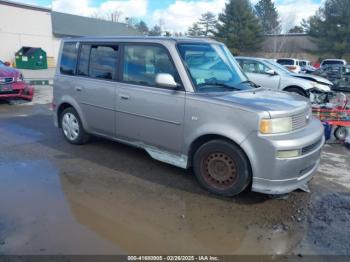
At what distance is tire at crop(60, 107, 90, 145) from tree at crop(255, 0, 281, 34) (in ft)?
199

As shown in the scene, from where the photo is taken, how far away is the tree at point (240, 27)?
157ft

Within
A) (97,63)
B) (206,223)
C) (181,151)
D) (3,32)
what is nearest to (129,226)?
(206,223)

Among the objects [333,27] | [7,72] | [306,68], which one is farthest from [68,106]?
[333,27]

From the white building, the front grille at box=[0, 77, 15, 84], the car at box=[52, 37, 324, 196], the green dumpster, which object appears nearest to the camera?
the car at box=[52, 37, 324, 196]

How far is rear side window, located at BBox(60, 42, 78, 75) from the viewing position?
19.6 ft

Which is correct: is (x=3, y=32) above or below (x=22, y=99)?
above

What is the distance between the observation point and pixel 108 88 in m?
5.30

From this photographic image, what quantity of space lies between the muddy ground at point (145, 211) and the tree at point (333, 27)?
137 feet

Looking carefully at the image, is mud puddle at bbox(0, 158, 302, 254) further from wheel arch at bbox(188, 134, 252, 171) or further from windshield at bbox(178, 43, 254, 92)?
windshield at bbox(178, 43, 254, 92)

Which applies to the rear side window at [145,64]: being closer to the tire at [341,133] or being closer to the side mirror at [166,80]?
the side mirror at [166,80]

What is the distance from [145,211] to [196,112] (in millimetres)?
1400

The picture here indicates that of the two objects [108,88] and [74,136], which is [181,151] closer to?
[108,88]

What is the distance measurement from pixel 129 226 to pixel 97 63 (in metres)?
3.07

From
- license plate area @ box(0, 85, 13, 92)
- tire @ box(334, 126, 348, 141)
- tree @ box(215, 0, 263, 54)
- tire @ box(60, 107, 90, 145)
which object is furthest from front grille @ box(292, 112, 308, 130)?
tree @ box(215, 0, 263, 54)
